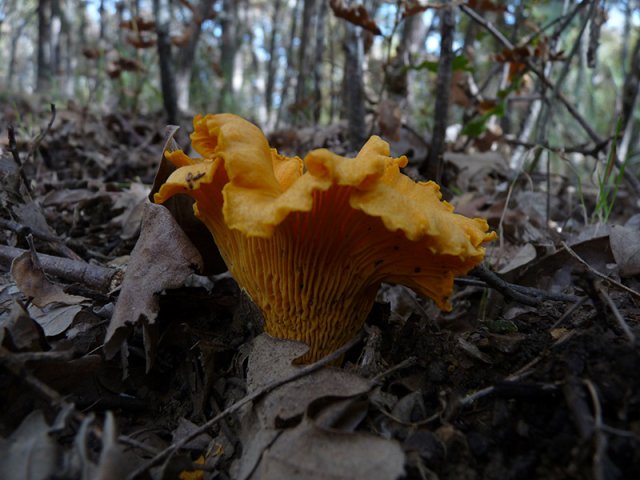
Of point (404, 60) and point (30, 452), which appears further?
point (404, 60)

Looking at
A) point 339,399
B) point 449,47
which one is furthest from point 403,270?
point 449,47

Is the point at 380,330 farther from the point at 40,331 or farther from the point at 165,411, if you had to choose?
the point at 40,331

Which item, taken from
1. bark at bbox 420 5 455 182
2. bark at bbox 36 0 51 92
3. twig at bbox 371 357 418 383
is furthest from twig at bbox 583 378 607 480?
bark at bbox 36 0 51 92

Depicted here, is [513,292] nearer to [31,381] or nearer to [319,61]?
[31,381]

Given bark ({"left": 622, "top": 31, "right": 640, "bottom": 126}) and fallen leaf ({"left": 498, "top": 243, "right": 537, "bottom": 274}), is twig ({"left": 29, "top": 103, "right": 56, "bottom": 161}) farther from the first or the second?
bark ({"left": 622, "top": 31, "right": 640, "bottom": 126})

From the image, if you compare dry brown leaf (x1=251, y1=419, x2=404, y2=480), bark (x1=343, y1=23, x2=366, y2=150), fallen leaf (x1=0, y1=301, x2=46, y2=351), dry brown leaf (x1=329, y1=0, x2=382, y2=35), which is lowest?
dry brown leaf (x1=251, y1=419, x2=404, y2=480)

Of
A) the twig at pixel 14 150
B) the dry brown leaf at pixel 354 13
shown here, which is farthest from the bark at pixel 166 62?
the twig at pixel 14 150

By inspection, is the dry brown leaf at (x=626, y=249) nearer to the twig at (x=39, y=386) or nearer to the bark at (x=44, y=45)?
the twig at (x=39, y=386)

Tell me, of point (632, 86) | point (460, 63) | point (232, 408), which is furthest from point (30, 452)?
point (632, 86)
